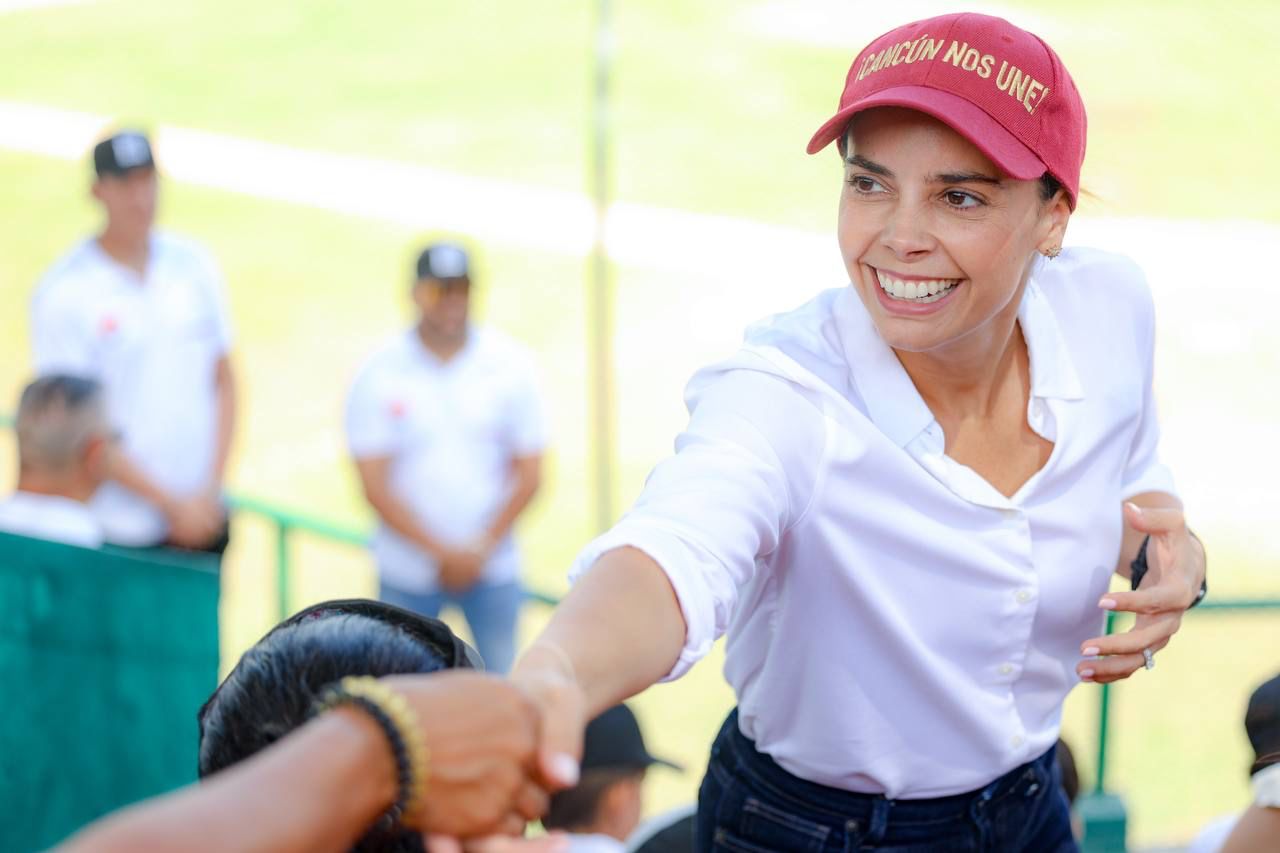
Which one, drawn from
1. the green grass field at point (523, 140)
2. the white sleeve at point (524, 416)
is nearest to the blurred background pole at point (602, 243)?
the white sleeve at point (524, 416)

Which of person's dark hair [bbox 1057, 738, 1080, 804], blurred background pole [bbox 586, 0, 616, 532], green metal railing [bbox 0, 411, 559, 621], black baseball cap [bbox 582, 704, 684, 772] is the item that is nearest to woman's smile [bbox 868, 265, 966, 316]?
person's dark hair [bbox 1057, 738, 1080, 804]

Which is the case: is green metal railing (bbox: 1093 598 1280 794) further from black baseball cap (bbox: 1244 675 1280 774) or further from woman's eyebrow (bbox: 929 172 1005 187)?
woman's eyebrow (bbox: 929 172 1005 187)

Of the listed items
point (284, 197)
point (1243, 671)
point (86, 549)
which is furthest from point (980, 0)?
point (86, 549)

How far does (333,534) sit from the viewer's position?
462 cm

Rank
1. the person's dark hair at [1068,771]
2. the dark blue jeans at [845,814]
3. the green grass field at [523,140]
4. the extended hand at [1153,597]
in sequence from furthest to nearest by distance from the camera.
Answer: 1. the green grass field at [523,140]
2. the person's dark hair at [1068,771]
3. the dark blue jeans at [845,814]
4. the extended hand at [1153,597]

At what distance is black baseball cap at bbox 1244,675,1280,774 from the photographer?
1.95 m

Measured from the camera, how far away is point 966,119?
5.78ft

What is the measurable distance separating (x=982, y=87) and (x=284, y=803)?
3.72 feet

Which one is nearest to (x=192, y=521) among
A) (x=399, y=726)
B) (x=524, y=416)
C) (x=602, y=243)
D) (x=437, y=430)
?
(x=437, y=430)

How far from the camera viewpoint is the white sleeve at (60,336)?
16.7 ft

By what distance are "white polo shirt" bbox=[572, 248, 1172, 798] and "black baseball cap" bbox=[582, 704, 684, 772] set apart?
3.70 ft

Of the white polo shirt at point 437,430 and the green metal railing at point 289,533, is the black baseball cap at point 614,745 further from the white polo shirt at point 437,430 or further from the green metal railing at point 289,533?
the white polo shirt at point 437,430

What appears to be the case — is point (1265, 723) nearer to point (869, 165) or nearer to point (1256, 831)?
point (1256, 831)

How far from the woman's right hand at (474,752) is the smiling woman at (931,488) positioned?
0.39 meters
